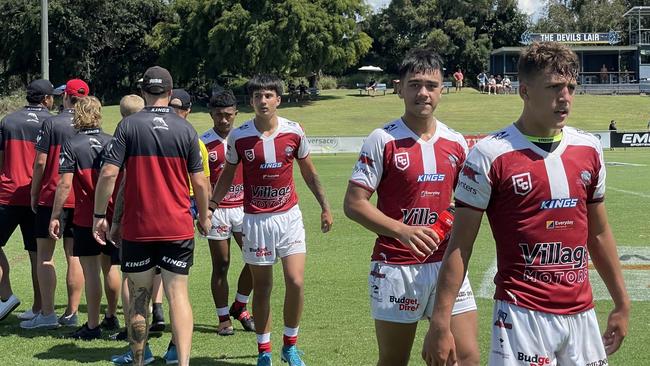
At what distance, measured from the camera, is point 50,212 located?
8406 mm

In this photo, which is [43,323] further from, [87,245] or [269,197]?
[269,197]

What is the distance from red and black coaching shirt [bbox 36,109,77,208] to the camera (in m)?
Answer: 8.21

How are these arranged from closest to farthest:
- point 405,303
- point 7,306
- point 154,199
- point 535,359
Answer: point 535,359 < point 405,303 < point 154,199 < point 7,306

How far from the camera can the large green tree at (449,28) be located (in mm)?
77375

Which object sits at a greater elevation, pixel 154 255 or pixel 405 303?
pixel 154 255

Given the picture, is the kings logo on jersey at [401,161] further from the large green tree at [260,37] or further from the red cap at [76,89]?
the large green tree at [260,37]

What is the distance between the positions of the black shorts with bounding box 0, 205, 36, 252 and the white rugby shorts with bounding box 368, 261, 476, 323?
5.09 m

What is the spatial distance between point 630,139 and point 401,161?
3650 centimetres

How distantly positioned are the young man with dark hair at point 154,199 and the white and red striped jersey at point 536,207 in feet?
9.59

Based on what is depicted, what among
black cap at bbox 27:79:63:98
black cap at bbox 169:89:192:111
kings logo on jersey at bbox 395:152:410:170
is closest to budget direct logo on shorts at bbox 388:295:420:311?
kings logo on jersey at bbox 395:152:410:170

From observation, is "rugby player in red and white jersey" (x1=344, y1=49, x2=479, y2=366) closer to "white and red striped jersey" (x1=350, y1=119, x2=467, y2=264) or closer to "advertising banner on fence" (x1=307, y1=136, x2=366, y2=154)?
"white and red striped jersey" (x1=350, y1=119, x2=467, y2=264)

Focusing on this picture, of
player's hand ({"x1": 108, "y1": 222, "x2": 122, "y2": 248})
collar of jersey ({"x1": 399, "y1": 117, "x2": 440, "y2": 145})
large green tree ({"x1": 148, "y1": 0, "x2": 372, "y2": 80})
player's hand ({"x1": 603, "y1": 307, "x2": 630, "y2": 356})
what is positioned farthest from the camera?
large green tree ({"x1": 148, "y1": 0, "x2": 372, "y2": 80})

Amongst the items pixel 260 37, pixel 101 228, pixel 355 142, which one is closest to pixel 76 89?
pixel 101 228

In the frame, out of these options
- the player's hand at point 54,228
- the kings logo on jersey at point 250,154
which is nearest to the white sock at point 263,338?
the kings logo on jersey at point 250,154
